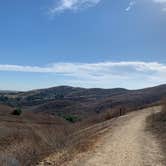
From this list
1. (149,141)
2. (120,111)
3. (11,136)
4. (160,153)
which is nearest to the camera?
(160,153)

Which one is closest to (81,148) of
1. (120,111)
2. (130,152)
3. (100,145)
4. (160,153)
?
(100,145)

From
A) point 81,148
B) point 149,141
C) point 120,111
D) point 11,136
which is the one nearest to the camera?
point 81,148

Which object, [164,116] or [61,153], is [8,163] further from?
[164,116]

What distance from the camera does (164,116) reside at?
22.5 metres

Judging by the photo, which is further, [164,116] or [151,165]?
[164,116]

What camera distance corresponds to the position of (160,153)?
12.0 meters

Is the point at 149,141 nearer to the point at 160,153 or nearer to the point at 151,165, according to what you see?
the point at 160,153

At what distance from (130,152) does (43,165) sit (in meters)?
3.90

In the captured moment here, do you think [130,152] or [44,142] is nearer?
[130,152]

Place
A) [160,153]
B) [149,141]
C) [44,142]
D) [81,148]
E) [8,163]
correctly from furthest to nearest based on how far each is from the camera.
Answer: [44,142]
[149,141]
[81,148]
[160,153]
[8,163]

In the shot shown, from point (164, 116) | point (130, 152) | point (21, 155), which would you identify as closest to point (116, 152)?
point (130, 152)

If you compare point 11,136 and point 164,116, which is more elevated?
point 164,116

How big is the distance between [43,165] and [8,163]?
1.42m

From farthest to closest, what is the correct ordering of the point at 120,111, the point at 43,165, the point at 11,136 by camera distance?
1. the point at 120,111
2. the point at 11,136
3. the point at 43,165
